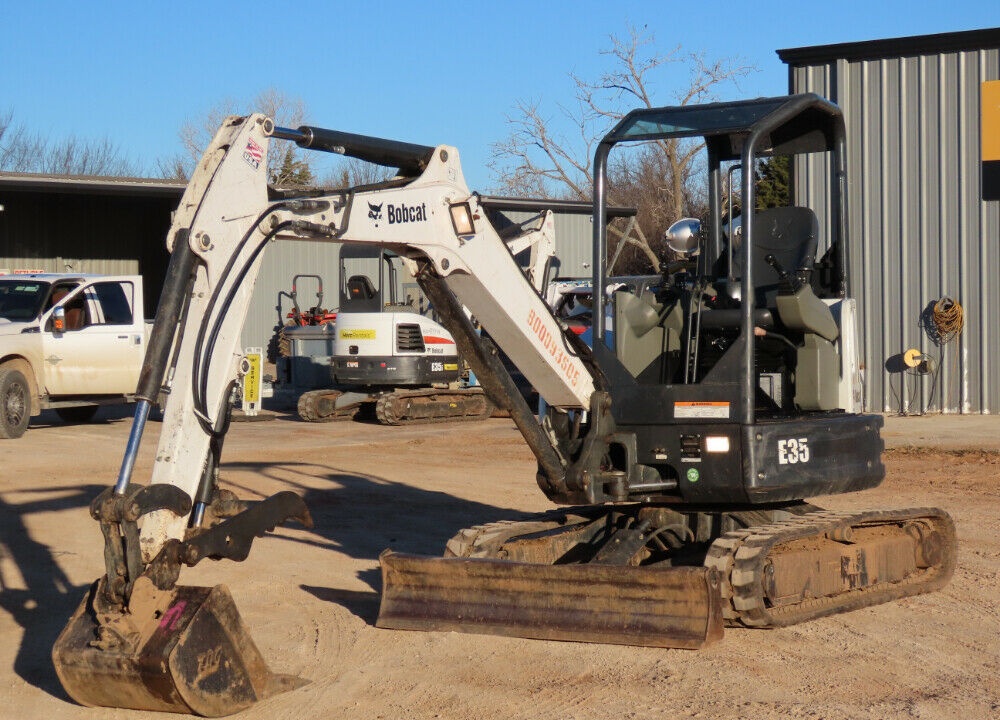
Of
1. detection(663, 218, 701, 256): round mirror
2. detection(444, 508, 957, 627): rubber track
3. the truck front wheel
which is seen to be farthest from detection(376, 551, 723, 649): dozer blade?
the truck front wheel

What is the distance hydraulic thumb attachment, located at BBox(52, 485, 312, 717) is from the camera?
536 cm

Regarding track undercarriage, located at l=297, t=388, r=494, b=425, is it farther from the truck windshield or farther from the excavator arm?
the excavator arm

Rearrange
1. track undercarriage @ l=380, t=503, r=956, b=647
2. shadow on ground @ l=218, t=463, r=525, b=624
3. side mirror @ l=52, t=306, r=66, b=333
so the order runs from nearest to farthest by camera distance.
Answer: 1. track undercarriage @ l=380, t=503, r=956, b=647
2. shadow on ground @ l=218, t=463, r=525, b=624
3. side mirror @ l=52, t=306, r=66, b=333

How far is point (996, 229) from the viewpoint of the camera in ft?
67.8

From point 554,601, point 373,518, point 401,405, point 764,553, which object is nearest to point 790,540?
point 764,553

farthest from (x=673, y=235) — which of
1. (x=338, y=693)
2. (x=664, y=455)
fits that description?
(x=338, y=693)

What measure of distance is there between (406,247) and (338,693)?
2.16 m

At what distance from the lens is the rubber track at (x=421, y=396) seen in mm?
20281

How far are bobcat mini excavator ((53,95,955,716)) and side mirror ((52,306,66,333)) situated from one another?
39.6 feet

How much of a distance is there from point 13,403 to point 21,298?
1.90 meters

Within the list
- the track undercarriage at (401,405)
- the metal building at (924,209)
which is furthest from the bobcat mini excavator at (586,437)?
the metal building at (924,209)

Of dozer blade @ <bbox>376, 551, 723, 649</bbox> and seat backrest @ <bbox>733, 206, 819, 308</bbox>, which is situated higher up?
seat backrest @ <bbox>733, 206, 819, 308</bbox>

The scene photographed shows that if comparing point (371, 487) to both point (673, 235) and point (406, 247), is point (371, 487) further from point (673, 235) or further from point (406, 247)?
point (406, 247)

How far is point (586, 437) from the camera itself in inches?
293
